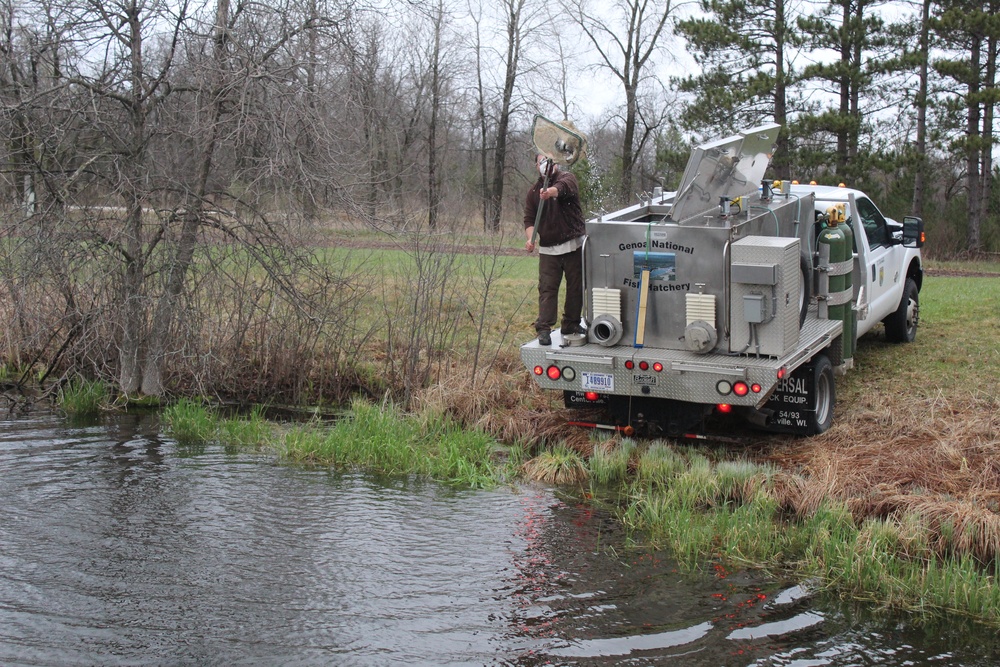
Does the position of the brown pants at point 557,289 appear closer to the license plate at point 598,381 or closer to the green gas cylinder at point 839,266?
the license plate at point 598,381

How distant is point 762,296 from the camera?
8148 mm

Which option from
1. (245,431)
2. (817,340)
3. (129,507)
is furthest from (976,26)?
(129,507)

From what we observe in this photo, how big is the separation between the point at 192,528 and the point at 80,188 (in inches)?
183

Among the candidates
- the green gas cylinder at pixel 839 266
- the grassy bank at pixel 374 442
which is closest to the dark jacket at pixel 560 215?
the grassy bank at pixel 374 442

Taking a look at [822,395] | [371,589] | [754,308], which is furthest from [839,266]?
[371,589]

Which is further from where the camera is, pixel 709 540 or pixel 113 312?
pixel 113 312

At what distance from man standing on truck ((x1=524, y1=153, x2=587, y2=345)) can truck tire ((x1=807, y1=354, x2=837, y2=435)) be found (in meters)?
2.09

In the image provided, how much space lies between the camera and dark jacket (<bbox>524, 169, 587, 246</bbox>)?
9.05 m

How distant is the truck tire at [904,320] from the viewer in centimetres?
1232

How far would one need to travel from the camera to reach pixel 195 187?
10859mm

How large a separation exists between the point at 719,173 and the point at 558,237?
148cm

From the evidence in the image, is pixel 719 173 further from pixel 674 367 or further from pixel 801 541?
pixel 801 541

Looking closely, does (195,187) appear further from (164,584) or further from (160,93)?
(164,584)

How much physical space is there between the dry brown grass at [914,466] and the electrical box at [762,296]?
105 centimetres
